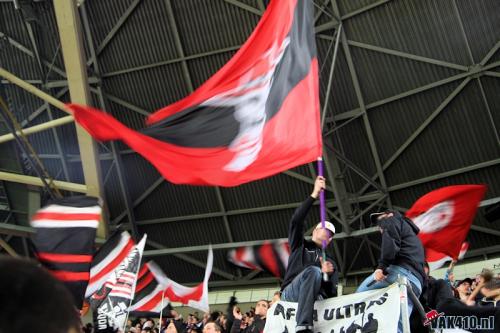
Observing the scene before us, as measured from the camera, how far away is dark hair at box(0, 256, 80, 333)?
1170mm

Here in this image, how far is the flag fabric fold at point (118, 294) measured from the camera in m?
9.38

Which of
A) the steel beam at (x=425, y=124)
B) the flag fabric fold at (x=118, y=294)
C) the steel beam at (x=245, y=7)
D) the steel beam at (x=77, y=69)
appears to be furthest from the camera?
the steel beam at (x=245, y=7)

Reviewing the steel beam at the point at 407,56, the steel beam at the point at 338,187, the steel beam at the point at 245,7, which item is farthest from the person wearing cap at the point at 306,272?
the steel beam at the point at 245,7

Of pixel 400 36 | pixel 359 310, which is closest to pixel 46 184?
pixel 400 36

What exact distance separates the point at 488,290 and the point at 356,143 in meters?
12.7

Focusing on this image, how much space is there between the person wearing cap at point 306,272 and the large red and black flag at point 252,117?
1.13 m

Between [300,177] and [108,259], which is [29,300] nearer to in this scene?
[108,259]

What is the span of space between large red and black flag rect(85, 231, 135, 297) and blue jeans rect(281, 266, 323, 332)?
5.50 meters

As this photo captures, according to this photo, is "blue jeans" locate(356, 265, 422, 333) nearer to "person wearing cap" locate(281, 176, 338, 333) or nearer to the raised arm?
"person wearing cap" locate(281, 176, 338, 333)

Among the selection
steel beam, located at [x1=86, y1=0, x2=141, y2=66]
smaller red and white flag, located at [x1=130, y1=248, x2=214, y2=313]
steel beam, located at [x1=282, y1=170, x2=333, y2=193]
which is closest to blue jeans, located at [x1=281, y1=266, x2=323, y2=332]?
smaller red and white flag, located at [x1=130, y1=248, x2=214, y2=313]

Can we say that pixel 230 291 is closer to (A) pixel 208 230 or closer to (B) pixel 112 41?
(A) pixel 208 230

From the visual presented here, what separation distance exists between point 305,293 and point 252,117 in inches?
108

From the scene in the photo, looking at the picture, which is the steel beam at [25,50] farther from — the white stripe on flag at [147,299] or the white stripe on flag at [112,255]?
the white stripe on flag at [112,255]

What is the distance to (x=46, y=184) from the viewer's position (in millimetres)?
16438
